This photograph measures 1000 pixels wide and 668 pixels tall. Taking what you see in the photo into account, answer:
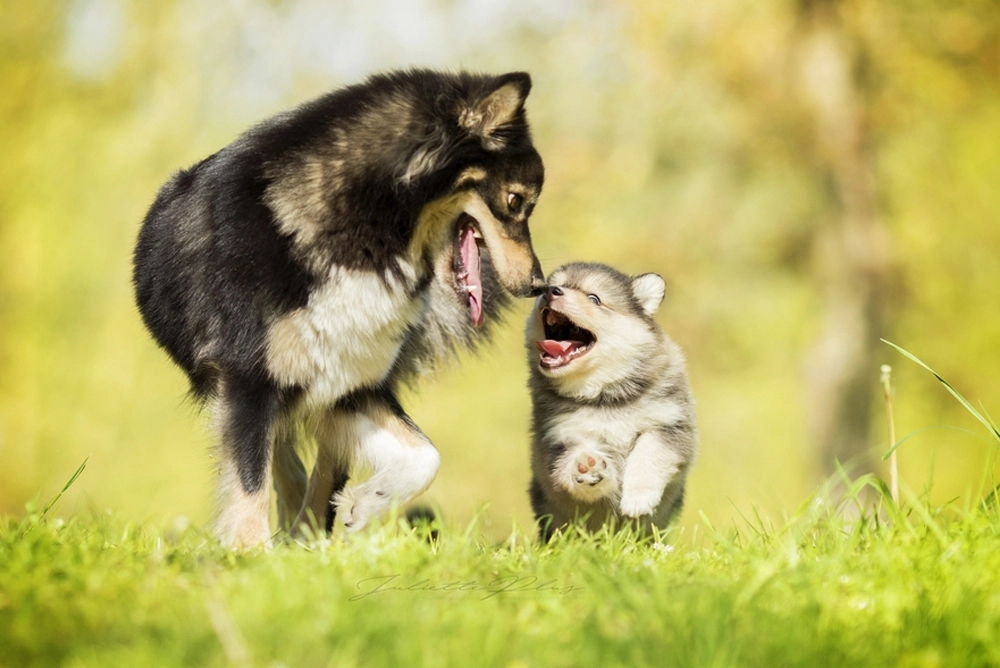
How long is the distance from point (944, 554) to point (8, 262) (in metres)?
10.4

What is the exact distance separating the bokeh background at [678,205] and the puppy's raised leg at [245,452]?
6.75 meters

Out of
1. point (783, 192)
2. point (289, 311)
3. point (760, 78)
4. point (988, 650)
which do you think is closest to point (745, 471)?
point (783, 192)

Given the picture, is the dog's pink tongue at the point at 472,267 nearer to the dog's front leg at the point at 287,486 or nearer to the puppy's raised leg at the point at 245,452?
the puppy's raised leg at the point at 245,452

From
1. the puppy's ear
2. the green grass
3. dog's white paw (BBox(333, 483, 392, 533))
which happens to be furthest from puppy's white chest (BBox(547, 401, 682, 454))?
the green grass

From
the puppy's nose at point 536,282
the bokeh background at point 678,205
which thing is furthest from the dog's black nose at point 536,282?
the bokeh background at point 678,205

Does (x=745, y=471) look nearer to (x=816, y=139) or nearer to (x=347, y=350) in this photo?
(x=816, y=139)

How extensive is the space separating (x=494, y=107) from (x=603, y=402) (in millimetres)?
1525

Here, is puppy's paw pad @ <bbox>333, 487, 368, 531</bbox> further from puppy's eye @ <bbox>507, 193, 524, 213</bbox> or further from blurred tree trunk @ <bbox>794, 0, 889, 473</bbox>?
blurred tree trunk @ <bbox>794, 0, 889, 473</bbox>

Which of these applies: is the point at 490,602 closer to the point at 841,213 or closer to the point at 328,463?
the point at 328,463

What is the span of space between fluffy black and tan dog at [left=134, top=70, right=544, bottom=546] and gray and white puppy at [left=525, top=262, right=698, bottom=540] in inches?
22.7

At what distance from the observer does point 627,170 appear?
438 inches

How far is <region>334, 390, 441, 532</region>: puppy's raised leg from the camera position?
4.25 m

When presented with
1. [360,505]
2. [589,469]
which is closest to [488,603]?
[360,505]

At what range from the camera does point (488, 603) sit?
260 centimetres
